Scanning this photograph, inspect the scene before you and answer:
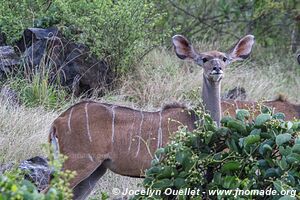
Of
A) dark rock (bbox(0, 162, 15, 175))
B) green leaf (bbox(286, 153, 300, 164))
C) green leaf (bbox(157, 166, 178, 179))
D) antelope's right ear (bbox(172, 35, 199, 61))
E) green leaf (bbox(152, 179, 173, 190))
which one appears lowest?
dark rock (bbox(0, 162, 15, 175))

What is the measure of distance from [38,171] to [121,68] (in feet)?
10.4

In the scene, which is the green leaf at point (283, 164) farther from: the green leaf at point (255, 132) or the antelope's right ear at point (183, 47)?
the antelope's right ear at point (183, 47)

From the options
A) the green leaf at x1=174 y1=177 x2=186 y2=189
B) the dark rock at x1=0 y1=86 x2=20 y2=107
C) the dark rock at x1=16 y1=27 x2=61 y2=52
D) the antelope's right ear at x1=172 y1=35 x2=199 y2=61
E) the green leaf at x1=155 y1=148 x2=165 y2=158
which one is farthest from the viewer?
the dark rock at x1=16 y1=27 x2=61 y2=52

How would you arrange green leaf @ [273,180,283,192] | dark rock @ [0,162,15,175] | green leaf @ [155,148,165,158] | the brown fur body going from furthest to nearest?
dark rock @ [0,162,15,175] < the brown fur body < green leaf @ [155,148,165,158] < green leaf @ [273,180,283,192]

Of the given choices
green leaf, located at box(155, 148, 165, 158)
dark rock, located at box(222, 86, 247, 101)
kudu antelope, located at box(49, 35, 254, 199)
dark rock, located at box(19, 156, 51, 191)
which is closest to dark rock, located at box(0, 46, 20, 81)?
dark rock, located at box(222, 86, 247, 101)

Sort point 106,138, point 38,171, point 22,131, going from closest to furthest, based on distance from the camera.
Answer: point 106,138
point 38,171
point 22,131

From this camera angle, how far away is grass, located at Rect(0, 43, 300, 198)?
282 inches

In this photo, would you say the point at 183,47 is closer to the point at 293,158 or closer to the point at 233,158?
the point at 233,158

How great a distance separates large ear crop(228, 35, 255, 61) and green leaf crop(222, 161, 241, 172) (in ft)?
8.87

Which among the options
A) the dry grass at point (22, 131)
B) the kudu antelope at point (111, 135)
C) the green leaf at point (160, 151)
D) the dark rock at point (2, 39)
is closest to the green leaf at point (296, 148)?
the green leaf at point (160, 151)

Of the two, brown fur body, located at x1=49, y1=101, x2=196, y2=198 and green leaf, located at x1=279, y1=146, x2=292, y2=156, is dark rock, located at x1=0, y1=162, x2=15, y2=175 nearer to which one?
brown fur body, located at x1=49, y1=101, x2=196, y2=198

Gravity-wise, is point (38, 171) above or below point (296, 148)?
below

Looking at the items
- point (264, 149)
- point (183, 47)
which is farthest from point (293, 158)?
point (183, 47)

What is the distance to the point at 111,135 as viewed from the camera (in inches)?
242
